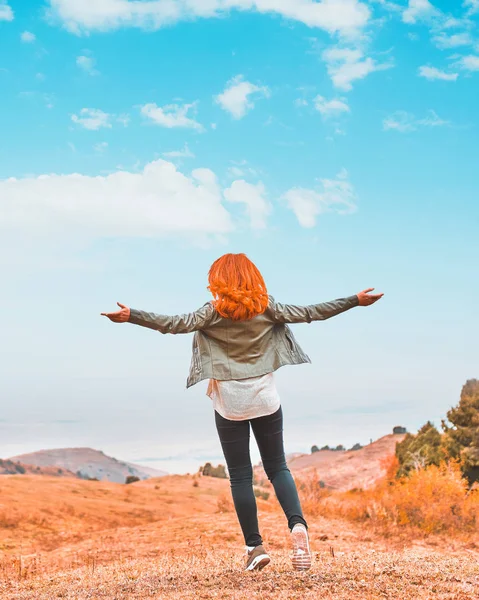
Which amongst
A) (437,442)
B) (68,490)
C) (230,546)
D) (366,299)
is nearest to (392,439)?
(437,442)

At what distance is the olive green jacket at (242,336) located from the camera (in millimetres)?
5477

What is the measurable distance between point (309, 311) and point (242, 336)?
0.65 m

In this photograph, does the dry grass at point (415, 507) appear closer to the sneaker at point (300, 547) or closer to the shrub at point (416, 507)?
the shrub at point (416, 507)

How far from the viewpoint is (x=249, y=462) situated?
18.7 ft

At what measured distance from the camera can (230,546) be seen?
10867 millimetres

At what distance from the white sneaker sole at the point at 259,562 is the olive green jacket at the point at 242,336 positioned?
1.57 m

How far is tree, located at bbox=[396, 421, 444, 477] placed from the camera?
3095cm

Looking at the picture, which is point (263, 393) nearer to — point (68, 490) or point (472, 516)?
point (472, 516)

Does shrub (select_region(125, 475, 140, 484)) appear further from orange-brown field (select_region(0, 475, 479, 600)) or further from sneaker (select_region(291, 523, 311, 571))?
sneaker (select_region(291, 523, 311, 571))

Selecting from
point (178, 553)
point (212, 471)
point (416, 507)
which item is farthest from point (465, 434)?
point (178, 553)

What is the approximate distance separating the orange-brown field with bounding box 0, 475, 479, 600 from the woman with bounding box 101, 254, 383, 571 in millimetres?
588

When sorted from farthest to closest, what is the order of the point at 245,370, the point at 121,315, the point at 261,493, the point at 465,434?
the point at 465,434 → the point at 261,493 → the point at 245,370 → the point at 121,315

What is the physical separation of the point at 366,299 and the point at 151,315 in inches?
76.6

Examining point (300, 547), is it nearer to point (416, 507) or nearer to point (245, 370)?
point (245, 370)
